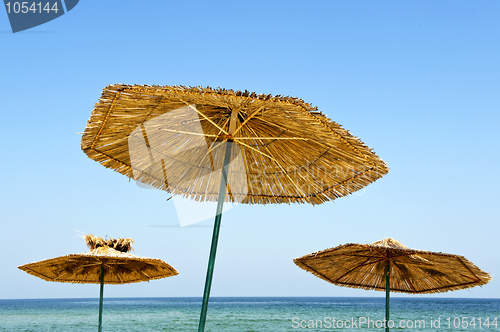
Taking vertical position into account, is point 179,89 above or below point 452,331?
above

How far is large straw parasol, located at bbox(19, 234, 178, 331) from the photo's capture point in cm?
595

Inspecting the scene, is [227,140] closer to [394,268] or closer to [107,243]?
[394,268]

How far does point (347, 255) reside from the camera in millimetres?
4895

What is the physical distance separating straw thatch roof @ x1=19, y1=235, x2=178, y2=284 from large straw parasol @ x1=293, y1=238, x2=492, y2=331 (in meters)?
2.47

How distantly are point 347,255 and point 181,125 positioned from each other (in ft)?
9.71

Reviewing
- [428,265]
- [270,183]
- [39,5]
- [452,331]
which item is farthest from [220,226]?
[452,331]

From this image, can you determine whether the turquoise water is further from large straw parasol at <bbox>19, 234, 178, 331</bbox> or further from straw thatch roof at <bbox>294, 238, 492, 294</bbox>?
large straw parasol at <bbox>19, 234, 178, 331</bbox>

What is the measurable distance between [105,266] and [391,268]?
453 cm

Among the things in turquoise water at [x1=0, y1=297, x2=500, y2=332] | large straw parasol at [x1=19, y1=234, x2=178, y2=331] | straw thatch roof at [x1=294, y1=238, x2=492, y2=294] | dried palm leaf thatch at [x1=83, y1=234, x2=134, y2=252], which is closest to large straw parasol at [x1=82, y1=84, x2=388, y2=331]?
straw thatch roof at [x1=294, y1=238, x2=492, y2=294]

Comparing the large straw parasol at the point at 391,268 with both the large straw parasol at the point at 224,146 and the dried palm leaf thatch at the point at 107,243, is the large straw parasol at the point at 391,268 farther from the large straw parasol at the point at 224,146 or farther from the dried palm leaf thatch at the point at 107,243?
the dried palm leaf thatch at the point at 107,243

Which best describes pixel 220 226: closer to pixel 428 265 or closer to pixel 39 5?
pixel 39 5

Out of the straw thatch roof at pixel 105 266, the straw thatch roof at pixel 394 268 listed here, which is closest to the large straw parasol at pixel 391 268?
the straw thatch roof at pixel 394 268

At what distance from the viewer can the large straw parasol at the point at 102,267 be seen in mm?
5949

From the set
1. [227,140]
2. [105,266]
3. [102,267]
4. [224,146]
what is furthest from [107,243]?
[227,140]
